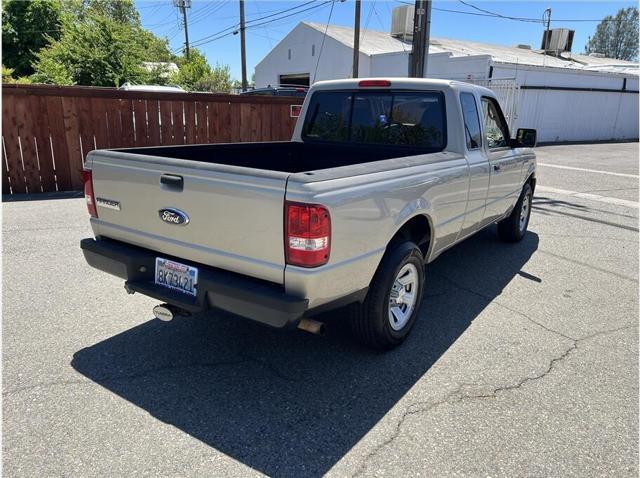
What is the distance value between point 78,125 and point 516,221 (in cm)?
750

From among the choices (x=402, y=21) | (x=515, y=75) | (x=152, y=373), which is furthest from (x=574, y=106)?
(x=152, y=373)

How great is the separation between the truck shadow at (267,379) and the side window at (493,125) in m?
1.79

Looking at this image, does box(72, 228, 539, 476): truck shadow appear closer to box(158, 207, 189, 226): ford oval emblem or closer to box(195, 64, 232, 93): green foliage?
box(158, 207, 189, 226): ford oval emblem

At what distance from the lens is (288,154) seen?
16.0 feet

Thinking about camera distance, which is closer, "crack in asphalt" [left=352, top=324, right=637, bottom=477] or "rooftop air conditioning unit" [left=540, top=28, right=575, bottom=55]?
"crack in asphalt" [left=352, top=324, right=637, bottom=477]

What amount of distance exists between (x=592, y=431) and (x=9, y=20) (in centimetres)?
3175

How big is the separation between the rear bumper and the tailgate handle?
0.47m

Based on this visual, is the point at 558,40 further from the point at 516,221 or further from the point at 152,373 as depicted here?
the point at 152,373

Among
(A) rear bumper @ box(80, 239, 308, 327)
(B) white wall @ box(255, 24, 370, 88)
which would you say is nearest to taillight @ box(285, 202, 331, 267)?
(A) rear bumper @ box(80, 239, 308, 327)

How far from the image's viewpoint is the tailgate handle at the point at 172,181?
282cm

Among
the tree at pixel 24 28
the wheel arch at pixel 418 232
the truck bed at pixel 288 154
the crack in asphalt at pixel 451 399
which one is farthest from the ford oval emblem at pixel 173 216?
the tree at pixel 24 28

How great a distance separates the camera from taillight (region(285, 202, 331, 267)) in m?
2.45

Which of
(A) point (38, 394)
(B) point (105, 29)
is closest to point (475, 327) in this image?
(A) point (38, 394)

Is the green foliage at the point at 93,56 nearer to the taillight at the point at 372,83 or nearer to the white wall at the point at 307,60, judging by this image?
the taillight at the point at 372,83
